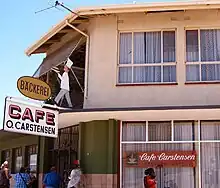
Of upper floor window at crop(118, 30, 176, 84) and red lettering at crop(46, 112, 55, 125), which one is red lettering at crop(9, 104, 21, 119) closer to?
red lettering at crop(46, 112, 55, 125)

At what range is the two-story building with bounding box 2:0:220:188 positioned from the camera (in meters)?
14.3

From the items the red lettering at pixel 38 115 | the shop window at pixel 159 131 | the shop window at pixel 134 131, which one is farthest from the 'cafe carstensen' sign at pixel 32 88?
the shop window at pixel 159 131

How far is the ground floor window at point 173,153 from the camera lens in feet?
46.7

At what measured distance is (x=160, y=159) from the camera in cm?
1446

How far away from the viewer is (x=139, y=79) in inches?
589

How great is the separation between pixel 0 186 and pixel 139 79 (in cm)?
583

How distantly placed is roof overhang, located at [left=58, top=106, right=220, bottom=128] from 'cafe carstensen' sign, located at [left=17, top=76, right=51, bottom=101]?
5.75ft

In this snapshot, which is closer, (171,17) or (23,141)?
(171,17)

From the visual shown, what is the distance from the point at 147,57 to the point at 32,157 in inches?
302

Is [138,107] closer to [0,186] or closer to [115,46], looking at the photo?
[115,46]

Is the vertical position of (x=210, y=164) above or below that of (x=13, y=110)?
below

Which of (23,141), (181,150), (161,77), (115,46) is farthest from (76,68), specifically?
(23,141)

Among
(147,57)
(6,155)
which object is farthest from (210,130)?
(6,155)

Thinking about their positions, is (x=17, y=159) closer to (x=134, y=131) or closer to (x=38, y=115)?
(x=134, y=131)
